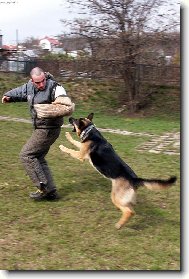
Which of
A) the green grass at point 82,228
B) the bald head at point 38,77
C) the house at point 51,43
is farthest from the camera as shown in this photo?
the house at point 51,43

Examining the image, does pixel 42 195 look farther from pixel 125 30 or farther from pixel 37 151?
pixel 125 30

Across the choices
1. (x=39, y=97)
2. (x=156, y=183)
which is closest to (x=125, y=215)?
(x=156, y=183)

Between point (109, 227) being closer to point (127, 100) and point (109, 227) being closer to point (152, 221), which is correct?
point (152, 221)

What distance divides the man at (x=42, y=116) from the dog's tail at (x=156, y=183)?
1.19 meters

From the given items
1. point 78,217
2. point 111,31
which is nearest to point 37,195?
point 78,217

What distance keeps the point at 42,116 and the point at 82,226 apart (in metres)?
1.41

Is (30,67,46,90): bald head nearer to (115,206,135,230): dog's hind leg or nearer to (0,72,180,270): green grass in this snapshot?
(0,72,180,270): green grass

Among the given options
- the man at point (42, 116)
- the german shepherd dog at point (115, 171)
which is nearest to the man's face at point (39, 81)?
the man at point (42, 116)

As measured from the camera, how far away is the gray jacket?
5.00 metres

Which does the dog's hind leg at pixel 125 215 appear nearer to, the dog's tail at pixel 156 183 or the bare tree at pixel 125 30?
the dog's tail at pixel 156 183

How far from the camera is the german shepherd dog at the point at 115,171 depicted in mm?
4625

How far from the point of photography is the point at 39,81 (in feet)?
16.1

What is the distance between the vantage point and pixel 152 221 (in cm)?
499

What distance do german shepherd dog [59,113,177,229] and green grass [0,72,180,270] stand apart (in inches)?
12.8
